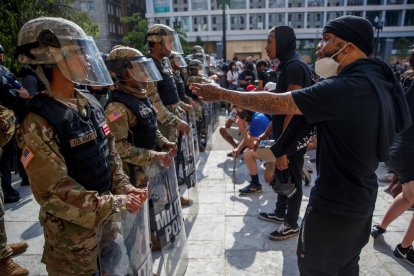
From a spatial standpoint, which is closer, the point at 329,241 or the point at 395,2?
the point at 329,241

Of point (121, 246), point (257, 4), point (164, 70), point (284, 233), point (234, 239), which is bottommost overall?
point (234, 239)

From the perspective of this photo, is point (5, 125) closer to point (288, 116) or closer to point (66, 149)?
point (66, 149)

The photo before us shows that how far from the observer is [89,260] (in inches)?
75.1

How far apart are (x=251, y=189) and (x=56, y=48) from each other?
3706 mm

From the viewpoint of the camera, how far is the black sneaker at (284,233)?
3561 millimetres

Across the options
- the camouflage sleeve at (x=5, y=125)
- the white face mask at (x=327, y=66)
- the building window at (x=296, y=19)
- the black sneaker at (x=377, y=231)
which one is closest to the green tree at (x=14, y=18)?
the camouflage sleeve at (x=5, y=125)

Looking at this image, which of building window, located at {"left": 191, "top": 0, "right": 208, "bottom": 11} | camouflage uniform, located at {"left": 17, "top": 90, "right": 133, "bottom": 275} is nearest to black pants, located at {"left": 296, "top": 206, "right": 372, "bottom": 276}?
camouflage uniform, located at {"left": 17, "top": 90, "right": 133, "bottom": 275}

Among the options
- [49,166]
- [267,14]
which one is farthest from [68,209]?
[267,14]

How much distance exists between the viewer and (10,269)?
2885mm

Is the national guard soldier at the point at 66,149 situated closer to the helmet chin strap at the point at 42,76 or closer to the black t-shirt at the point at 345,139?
the helmet chin strap at the point at 42,76

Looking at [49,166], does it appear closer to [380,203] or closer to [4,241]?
[4,241]

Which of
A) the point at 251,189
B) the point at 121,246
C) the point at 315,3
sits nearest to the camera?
the point at 121,246

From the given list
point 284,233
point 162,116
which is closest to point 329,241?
point 284,233

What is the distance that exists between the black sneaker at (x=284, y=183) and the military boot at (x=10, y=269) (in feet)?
8.38
